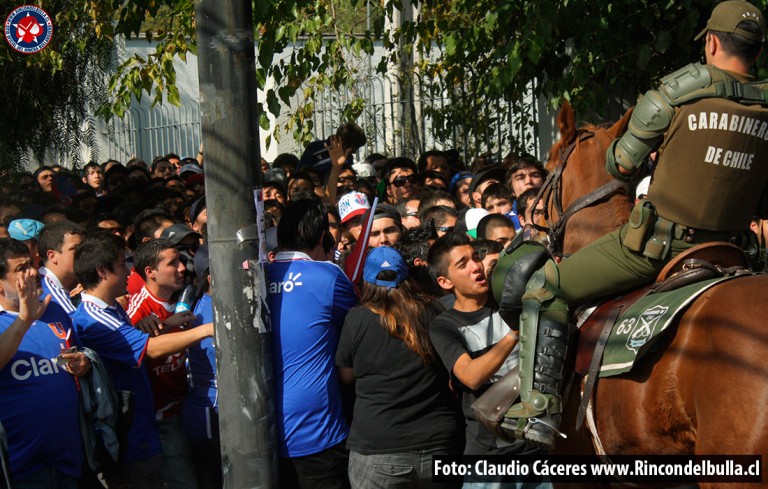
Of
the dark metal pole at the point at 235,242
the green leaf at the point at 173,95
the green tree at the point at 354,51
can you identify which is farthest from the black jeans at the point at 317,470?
the green leaf at the point at 173,95

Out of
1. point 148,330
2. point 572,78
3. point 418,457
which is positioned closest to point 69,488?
point 148,330

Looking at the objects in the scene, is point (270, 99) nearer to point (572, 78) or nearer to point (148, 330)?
point (572, 78)

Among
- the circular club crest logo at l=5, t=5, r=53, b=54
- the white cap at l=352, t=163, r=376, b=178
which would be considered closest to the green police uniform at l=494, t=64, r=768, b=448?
the circular club crest logo at l=5, t=5, r=53, b=54

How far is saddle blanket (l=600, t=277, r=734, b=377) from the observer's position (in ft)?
14.3

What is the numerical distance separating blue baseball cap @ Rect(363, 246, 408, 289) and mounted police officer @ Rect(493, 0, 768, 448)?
3.37 ft

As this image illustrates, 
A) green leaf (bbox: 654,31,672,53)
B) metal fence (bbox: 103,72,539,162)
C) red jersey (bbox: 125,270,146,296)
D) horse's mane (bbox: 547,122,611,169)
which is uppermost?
green leaf (bbox: 654,31,672,53)

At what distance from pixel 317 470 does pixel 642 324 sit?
215 cm

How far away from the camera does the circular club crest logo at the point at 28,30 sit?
30.6 ft

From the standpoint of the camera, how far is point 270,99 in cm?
958

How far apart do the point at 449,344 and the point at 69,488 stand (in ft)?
7.50

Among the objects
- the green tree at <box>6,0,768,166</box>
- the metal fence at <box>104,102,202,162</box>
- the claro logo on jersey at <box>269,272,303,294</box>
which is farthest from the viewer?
the metal fence at <box>104,102,202,162</box>

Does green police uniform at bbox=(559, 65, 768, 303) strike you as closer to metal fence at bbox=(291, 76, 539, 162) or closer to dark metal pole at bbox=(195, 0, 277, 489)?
dark metal pole at bbox=(195, 0, 277, 489)

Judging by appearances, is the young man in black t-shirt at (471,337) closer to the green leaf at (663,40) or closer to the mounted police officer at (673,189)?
the mounted police officer at (673,189)

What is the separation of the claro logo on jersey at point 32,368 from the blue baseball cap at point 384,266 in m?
1.84
